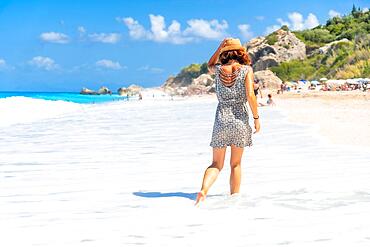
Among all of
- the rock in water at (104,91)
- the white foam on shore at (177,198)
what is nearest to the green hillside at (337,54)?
the white foam on shore at (177,198)

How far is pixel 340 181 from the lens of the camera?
6.63 metres

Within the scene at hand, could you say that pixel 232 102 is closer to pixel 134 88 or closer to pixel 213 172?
pixel 213 172

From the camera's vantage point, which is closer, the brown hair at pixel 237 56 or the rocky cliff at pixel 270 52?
the brown hair at pixel 237 56

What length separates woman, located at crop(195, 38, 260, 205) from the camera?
18.3ft

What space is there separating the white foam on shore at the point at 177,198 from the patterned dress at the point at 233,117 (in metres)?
0.63

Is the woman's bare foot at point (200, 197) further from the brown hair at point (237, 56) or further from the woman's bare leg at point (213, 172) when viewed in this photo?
the brown hair at point (237, 56)

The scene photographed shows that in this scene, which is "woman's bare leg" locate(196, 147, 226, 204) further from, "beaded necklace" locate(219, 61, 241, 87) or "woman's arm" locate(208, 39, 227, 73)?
"woman's arm" locate(208, 39, 227, 73)

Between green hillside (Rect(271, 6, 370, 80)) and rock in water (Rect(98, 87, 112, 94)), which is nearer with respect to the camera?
green hillside (Rect(271, 6, 370, 80))

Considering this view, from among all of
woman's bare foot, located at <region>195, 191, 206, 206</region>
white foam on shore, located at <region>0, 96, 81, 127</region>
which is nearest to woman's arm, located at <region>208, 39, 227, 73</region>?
woman's bare foot, located at <region>195, 191, 206, 206</region>

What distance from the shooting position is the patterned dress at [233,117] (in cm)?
557

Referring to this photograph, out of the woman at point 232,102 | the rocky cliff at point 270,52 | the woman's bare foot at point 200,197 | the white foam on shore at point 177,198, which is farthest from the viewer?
the rocky cliff at point 270,52

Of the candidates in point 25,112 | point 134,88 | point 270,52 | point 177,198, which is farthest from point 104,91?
point 177,198

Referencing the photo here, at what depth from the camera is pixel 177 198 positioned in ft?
19.1

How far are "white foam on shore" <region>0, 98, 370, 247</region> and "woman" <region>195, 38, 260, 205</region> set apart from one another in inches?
22.6
